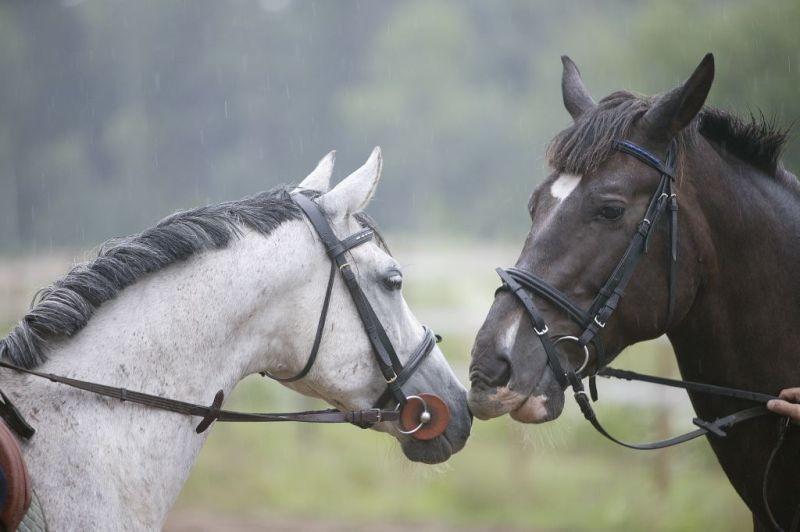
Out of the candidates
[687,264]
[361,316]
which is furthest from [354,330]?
[687,264]

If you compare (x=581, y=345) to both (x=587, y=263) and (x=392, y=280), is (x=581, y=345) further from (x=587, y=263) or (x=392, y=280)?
(x=392, y=280)

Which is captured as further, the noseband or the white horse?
the noseband

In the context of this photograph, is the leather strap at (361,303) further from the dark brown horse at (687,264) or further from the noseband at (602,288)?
the noseband at (602,288)

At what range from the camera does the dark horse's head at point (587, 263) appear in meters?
3.06

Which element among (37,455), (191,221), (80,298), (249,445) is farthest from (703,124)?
(249,445)

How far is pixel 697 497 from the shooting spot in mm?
7406

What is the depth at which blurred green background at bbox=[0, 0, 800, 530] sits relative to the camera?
27.2ft

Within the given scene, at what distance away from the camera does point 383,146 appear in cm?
4062

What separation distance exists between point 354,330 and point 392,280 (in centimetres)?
27

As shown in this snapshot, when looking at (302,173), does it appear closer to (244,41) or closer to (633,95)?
(244,41)

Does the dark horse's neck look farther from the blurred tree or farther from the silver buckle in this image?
the blurred tree

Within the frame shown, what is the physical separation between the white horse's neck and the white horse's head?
0.02 meters

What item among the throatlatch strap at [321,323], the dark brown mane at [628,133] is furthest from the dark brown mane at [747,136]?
the throatlatch strap at [321,323]

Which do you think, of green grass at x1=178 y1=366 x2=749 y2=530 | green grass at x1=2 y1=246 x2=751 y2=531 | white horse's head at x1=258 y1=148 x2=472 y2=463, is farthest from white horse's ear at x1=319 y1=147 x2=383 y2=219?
green grass at x1=178 y1=366 x2=749 y2=530
